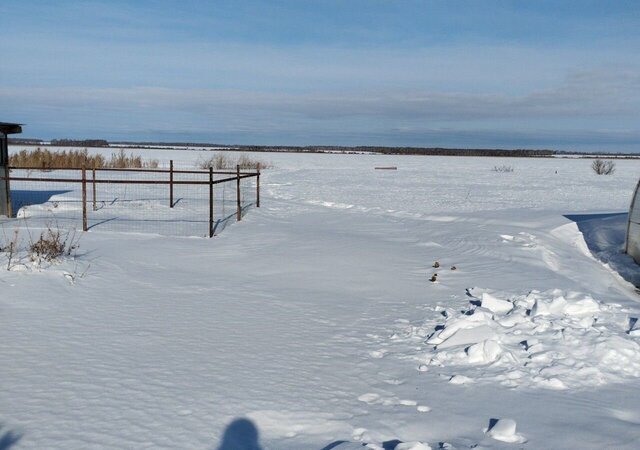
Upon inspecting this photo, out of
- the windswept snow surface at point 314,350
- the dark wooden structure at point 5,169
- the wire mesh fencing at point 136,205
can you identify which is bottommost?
the windswept snow surface at point 314,350

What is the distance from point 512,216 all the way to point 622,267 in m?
5.92

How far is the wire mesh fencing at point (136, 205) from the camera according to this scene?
15023 millimetres

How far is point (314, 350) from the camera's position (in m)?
6.27

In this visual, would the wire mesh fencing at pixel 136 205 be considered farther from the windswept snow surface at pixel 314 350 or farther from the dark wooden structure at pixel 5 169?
the windswept snow surface at pixel 314 350

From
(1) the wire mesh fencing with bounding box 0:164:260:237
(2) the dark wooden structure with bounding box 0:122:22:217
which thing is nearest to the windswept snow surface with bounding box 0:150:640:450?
(1) the wire mesh fencing with bounding box 0:164:260:237

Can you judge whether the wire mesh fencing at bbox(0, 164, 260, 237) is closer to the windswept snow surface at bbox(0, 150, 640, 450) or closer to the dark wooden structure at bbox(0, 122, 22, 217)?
the dark wooden structure at bbox(0, 122, 22, 217)

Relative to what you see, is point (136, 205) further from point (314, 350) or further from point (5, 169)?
point (314, 350)

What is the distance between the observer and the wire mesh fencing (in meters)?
15.0

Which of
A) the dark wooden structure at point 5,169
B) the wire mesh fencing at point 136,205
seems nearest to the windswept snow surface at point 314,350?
the wire mesh fencing at point 136,205

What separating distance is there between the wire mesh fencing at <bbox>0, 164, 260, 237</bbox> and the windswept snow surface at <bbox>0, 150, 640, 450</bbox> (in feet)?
10.2

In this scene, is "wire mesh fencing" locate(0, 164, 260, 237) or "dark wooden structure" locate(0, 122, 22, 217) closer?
"wire mesh fencing" locate(0, 164, 260, 237)

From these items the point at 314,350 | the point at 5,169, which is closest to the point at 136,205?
the point at 5,169

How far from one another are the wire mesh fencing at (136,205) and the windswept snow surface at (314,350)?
3118 millimetres

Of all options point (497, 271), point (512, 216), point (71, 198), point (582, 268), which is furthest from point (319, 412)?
point (71, 198)
